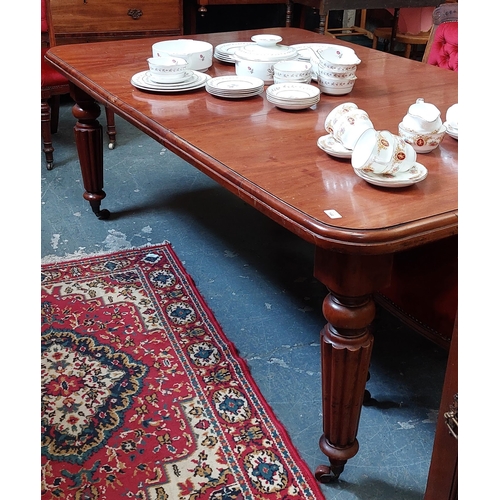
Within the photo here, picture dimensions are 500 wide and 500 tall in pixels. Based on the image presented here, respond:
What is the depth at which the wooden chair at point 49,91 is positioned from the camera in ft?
9.64

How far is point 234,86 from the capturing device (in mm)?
1828

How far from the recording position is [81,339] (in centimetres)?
A: 188

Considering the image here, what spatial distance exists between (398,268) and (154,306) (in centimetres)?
91

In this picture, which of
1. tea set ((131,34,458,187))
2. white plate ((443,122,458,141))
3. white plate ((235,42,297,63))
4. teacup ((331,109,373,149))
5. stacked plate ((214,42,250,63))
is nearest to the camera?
tea set ((131,34,458,187))

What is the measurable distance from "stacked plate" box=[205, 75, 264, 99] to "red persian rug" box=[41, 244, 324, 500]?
2.26 ft

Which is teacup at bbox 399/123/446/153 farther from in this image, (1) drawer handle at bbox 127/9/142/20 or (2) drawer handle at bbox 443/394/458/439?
(1) drawer handle at bbox 127/9/142/20

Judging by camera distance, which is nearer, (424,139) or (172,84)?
(424,139)

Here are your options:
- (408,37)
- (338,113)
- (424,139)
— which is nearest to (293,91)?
(338,113)

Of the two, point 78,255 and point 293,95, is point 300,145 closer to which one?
point 293,95

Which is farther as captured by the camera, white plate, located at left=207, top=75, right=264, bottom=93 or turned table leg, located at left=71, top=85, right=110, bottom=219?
turned table leg, located at left=71, top=85, right=110, bottom=219


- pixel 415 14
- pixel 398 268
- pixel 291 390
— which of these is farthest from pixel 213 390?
pixel 415 14

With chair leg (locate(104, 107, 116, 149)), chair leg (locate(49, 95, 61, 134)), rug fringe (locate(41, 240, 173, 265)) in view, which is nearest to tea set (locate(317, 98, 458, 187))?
rug fringe (locate(41, 240, 173, 265))

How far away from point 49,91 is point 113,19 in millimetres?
795

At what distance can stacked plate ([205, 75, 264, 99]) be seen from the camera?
5.86ft
